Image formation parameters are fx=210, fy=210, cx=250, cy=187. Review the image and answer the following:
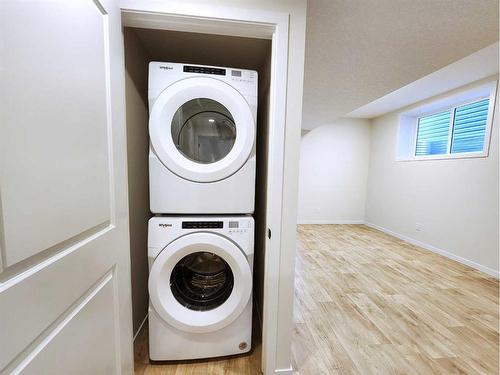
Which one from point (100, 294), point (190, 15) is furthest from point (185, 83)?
point (100, 294)

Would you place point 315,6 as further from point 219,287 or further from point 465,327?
point 465,327

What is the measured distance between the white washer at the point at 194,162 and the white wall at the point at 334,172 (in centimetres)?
371

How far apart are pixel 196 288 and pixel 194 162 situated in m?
0.81

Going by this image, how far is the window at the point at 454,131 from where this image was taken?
2850 mm

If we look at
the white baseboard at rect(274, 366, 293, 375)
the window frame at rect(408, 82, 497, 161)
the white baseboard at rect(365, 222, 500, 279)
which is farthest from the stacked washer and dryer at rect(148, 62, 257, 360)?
the window frame at rect(408, 82, 497, 161)

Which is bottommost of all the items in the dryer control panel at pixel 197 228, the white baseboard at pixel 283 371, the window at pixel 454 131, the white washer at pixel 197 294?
the white baseboard at pixel 283 371

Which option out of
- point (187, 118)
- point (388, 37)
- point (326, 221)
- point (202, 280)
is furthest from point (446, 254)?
point (187, 118)

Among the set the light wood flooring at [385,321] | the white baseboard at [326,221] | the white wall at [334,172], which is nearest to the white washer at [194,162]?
the light wood flooring at [385,321]

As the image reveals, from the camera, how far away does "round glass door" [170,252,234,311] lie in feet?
4.17

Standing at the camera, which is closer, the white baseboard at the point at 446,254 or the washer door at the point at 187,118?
the washer door at the point at 187,118

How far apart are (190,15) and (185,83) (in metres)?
0.29

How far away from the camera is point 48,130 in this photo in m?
0.52

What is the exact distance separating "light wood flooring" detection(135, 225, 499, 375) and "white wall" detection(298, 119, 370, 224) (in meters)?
1.92

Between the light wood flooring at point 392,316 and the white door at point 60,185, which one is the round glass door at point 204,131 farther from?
the light wood flooring at point 392,316
